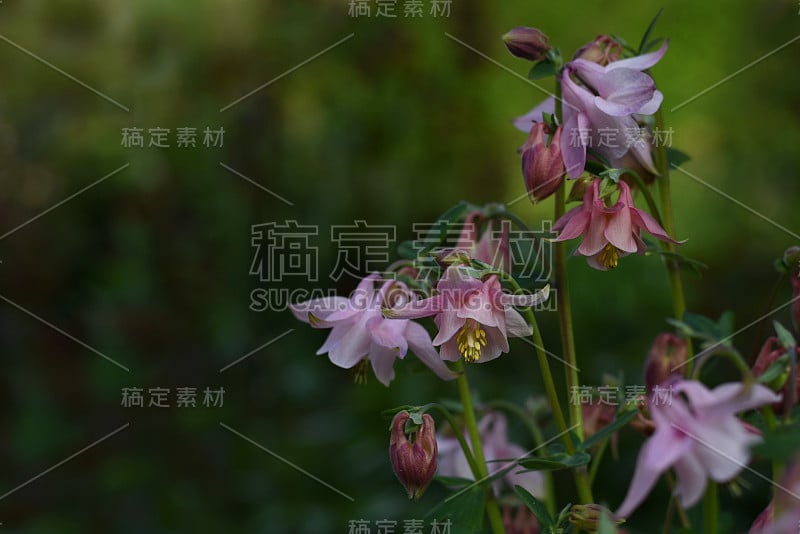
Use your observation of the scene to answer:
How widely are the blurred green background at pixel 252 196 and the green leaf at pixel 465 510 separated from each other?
3.27 ft

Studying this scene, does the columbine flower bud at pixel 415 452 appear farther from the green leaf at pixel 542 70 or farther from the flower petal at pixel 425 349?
the green leaf at pixel 542 70

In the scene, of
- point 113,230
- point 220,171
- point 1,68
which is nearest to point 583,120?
point 220,171

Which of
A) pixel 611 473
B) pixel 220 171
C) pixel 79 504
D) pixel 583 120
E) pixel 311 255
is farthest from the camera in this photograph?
pixel 220 171

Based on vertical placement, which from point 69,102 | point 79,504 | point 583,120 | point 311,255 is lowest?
point 79,504

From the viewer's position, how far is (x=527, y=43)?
852mm

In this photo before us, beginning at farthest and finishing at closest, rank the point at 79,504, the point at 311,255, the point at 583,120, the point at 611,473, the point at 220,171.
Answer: the point at 220,171, the point at 311,255, the point at 79,504, the point at 611,473, the point at 583,120

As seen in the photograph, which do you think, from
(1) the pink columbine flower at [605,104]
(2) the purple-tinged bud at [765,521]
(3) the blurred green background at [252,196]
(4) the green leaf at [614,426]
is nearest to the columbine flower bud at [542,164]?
(1) the pink columbine flower at [605,104]

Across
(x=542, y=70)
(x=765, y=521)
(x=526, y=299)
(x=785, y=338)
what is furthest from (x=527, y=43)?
(x=765, y=521)

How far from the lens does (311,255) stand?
7.36 feet

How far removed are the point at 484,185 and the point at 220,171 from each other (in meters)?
0.86

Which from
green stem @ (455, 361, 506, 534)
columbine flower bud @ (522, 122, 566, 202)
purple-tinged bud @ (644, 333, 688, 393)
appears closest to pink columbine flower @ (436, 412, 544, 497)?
green stem @ (455, 361, 506, 534)

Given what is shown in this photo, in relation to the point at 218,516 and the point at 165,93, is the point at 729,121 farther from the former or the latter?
the point at 218,516

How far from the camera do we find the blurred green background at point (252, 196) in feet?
6.48

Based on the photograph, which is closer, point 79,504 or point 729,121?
point 79,504
